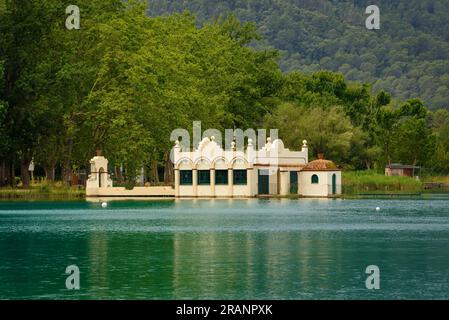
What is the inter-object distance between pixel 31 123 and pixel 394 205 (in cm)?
3236

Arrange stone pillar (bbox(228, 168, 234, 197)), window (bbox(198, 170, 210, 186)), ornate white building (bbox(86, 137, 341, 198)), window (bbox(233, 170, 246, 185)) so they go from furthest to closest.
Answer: window (bbox(198, 170, 210, 186)) < window (bbox(233, 170, 246, 185)) < stone pillar (bbox(228, 168, 234, 197)) < ornate white building (bbox(86, 137, 341, 198))

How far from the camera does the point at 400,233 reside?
187 ft

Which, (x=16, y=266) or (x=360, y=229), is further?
(x=360, y=229)

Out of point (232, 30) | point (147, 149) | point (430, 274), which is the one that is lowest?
point (430, 274)

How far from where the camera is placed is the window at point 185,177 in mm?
104056

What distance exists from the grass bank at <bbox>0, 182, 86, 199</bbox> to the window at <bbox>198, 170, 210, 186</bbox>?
1091 centimetres

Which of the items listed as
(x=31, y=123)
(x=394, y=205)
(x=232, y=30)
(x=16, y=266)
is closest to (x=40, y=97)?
→ (x=31, y=123)

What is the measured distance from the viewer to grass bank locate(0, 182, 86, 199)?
97250 mm

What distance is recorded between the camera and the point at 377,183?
117250 mm

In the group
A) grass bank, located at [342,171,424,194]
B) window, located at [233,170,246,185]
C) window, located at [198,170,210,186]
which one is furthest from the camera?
grass bank, located at [342,171,424,194]

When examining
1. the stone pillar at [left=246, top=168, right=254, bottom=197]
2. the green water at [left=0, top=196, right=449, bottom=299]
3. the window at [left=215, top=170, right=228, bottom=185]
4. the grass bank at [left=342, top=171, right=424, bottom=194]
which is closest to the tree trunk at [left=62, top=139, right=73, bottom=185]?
the window at [left=215, top=170, right=228, bottom=185]

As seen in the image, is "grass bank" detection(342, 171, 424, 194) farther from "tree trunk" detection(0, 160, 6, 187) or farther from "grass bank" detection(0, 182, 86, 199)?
"tree trunk" detection(0, 160, 6, 187)

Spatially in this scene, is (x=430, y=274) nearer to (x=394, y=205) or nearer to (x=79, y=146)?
(x=394, y=205)

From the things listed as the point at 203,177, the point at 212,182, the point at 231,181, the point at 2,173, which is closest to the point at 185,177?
the point at 203,177
